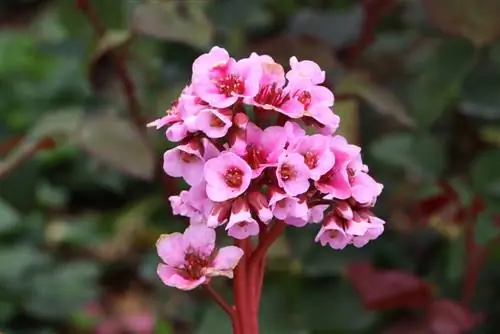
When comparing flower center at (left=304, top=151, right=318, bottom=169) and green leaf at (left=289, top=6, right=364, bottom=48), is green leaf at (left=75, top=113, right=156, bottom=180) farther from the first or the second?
flower center at (left=304, top=151, right=318, bottom=169)

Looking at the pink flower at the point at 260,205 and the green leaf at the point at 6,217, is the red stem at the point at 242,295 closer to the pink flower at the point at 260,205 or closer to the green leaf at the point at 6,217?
the pink flower at the point at 260,205

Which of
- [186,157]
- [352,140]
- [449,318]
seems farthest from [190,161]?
[449,318]

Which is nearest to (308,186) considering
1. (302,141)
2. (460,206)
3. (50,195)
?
(302,141)

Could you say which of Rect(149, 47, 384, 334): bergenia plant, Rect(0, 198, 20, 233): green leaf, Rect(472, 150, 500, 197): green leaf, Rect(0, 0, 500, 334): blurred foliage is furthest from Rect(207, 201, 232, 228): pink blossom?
Rect(0, 198, 20, 233): green leaf

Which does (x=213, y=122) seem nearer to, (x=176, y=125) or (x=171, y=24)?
(x=176, y=125)

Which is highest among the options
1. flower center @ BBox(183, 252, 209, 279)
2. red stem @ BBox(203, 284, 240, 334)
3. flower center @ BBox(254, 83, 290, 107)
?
flower center @ BBox(254, 83, 290, 107)

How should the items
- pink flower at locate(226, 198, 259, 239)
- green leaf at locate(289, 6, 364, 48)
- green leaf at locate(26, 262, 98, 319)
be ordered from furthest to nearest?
1. green leaf at locate(26, 262, 98, 319)
2. green leaf at locate(289, 6, 364, 48)
3. pink flower at locate(226, 198, 259, 239)
